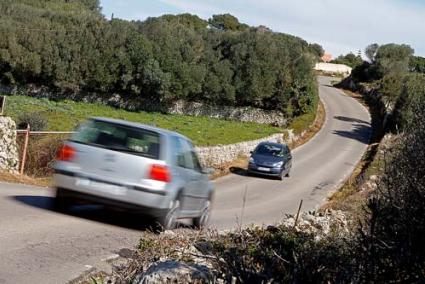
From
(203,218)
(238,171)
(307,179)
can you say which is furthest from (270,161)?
(203,218)

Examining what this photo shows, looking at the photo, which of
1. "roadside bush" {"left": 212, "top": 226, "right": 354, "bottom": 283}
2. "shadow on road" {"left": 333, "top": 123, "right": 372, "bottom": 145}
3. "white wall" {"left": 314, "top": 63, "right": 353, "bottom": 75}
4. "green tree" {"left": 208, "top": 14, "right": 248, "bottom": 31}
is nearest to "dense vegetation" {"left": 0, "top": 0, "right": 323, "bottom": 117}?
"shadow on road" {"left": 333, "top": 123, "right": 372, "bottom": 145}

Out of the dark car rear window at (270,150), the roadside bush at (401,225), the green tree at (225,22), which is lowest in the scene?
the dark car rear window at (270,150)

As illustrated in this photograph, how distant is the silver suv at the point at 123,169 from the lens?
10.2 meters

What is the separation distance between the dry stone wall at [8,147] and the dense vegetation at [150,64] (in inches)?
1668

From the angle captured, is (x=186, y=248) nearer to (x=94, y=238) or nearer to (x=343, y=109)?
(x=94, y=238)

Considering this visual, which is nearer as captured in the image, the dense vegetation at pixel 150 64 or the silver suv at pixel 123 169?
the silver suv at pixel 123 169

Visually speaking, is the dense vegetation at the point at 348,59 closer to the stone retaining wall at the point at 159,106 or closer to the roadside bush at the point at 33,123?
the stone retaining wall at the point at 159,106

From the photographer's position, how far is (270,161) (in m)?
33.0

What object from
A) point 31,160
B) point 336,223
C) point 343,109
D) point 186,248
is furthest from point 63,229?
point 343,109

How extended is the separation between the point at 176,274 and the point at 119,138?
515 cm

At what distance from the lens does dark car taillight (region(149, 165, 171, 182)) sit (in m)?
10.2

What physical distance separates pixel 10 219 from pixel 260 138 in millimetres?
36028

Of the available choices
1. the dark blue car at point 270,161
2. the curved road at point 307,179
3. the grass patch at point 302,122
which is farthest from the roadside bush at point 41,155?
the grass patch at point 302,122

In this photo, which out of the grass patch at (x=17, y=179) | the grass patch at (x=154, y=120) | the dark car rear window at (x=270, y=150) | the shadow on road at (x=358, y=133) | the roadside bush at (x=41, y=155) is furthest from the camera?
the shadow on road at (x=358, y=133)
